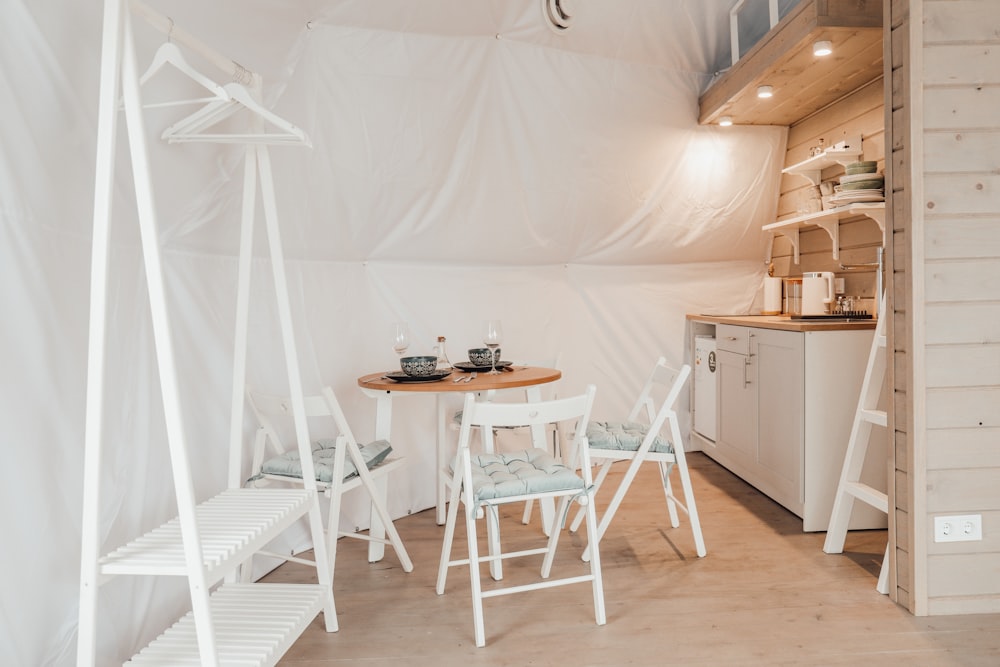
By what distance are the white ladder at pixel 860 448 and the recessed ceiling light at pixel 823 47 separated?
3.67 ft

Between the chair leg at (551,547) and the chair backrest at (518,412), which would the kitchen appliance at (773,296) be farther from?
the chair backrest at (518,412)

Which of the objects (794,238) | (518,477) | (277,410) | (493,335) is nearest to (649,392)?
(493,335)

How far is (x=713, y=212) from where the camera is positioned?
4250 mm

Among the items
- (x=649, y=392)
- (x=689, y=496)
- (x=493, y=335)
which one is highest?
(x=493, y=335)

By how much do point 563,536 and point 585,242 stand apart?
1.78 metres

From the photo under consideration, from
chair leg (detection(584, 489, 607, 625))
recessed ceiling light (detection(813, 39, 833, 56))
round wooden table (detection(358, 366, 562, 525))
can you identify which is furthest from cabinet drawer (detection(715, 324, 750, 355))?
chair leg (detection(584, 489, 607, 625))

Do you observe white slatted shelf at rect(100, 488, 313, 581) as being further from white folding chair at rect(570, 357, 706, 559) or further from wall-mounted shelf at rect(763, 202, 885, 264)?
wall-mounted shelf at rect(763, 202, 885, 264)

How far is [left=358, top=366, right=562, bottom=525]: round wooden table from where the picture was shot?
2721 millimetres

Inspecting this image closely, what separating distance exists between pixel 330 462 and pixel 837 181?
2.99m

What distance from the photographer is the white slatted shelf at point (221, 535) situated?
4.97ft

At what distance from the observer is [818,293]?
3.69 metres

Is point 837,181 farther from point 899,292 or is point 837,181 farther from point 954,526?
point 954,526

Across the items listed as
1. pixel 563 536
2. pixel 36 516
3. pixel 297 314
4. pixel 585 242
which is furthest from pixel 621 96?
pixel 36 516

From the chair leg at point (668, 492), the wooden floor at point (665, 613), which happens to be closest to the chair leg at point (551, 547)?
the wooden floor at point (665, 613)
